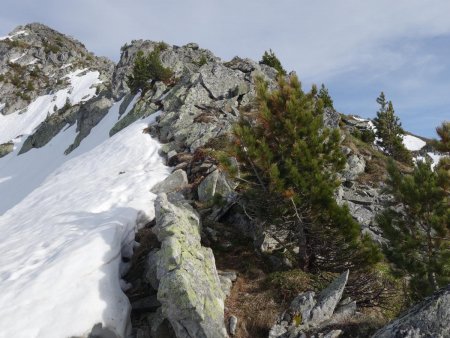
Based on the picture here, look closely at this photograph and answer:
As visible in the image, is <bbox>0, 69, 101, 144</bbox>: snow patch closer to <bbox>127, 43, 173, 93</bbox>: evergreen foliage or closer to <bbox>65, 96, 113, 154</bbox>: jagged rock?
<bbox>65, 96, 113, 154</bbox>: jagged rock

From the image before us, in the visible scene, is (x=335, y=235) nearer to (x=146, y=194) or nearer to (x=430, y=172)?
(x=430, y=172)

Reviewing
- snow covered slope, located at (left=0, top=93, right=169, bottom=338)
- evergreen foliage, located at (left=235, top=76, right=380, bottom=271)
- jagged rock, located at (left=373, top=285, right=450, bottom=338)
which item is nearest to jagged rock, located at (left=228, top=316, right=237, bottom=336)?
snow covered slope, located at (left=0, top=93, right=169, bottom=338)

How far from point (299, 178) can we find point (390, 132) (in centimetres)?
3612

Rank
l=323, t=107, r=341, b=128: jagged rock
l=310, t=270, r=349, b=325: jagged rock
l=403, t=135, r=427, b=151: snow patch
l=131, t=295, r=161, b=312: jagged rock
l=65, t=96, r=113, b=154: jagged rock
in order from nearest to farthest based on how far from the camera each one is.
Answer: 1. l=310, t=270, r=349, b=325: jagged rock
2. l=131, t=295, r=161, b=312: jagged rock
3. l=323, t=107, r=341, b=128: jagged rock
4. l=65, t=96, r=113, b=154: jagged rock
5. l=403, t=135, r=427, b=151: snow patch

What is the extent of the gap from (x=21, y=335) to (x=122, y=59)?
46048 millimetres

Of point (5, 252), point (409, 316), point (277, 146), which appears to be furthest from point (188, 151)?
point (409, 316)

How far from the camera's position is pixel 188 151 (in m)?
19.9

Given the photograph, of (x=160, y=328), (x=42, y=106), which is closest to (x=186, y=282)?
(x=160, y=328)

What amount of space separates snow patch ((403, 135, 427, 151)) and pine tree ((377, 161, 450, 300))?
52.5 metres

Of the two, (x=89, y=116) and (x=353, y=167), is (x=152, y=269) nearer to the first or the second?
(x=353, y=167)

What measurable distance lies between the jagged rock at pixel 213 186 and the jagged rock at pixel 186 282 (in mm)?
3262

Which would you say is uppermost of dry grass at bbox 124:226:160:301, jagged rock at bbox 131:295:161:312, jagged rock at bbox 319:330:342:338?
dry grass at bbox 124:226:160:301

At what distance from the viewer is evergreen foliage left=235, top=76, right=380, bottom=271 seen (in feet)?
36.1

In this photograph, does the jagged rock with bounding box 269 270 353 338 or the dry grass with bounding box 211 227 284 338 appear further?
the dry grass with bounding box 211 227 284 338
